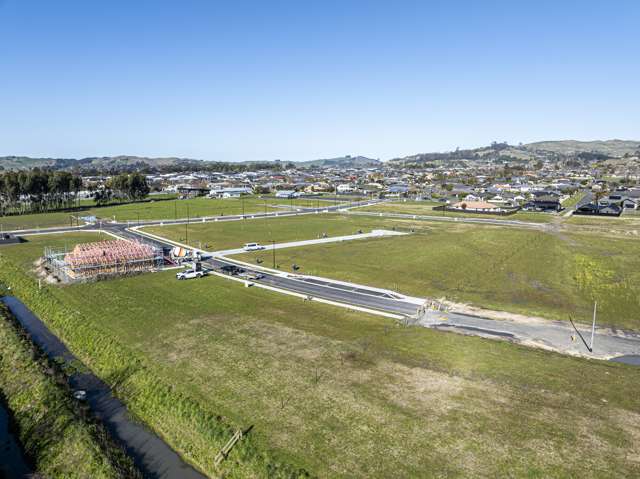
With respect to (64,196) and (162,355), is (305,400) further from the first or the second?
(64,196)

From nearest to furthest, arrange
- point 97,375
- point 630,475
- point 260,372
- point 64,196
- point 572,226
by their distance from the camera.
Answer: point 630,475, point 260,372, point 97,375, point 572,226, point 64,196

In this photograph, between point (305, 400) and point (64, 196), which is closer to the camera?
point (305, 400)

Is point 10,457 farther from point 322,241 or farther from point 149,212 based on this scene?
point 149,212

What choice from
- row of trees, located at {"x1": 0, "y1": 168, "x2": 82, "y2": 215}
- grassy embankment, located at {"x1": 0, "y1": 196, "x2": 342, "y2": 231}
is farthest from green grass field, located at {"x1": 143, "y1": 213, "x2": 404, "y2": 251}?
row of trees, located at {"x1": 0, "y1": 168, "x2": 82, "y2": 215}

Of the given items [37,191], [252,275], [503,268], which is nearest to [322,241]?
[252,275]

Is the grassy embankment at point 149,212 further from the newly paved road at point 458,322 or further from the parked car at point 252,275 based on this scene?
the parked car at point 252,275

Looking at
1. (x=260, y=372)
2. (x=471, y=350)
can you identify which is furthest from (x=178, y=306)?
(x=471, y=350)

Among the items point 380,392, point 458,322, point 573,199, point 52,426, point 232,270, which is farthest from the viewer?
point 573,199

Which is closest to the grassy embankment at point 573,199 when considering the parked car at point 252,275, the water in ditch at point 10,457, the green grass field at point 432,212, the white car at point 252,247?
the green grass field at point 432,212
